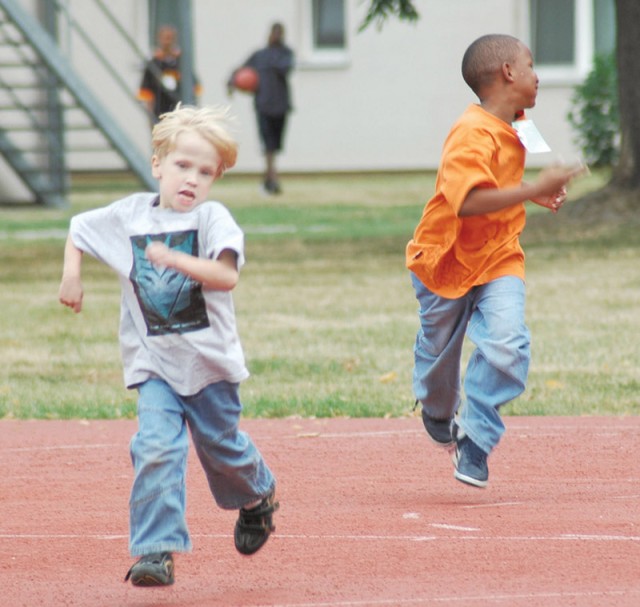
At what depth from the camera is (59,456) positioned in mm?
7641

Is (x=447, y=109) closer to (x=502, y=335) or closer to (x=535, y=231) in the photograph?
(x=535, y=231)

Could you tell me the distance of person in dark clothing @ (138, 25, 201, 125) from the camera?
22.7 m

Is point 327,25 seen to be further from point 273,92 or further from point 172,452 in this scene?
point 172,452

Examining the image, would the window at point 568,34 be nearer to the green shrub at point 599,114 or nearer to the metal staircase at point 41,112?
the green shrub at point 599,114

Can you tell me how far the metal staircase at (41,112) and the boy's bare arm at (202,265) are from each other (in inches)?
606

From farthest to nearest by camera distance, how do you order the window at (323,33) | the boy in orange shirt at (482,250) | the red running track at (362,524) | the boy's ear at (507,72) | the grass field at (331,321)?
the window at (323,33) < the grass field at (331,321) < the boy's ear at (507,72) < the boy in orange shirt at (482,250) < the red running track at (362,524)

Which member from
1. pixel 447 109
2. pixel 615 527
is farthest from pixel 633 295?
pixel 447 109

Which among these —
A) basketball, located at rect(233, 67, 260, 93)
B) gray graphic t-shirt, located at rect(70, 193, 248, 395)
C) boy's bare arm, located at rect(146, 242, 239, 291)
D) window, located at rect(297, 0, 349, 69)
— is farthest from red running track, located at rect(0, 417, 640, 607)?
window, located at rect(297, 0, 349, 69)

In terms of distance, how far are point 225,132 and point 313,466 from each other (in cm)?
258

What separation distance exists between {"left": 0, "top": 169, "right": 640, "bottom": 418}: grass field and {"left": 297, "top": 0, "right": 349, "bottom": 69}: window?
29.3 feet

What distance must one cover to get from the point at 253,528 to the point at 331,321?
23.6 feet

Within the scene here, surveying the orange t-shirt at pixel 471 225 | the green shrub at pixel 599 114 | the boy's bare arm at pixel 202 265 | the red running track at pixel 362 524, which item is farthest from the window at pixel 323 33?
the boy's bare arm at pixel 202 265

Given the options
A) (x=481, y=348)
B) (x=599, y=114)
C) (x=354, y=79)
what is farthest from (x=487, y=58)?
(x=354, y=79)

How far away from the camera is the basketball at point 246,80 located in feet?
80.1
